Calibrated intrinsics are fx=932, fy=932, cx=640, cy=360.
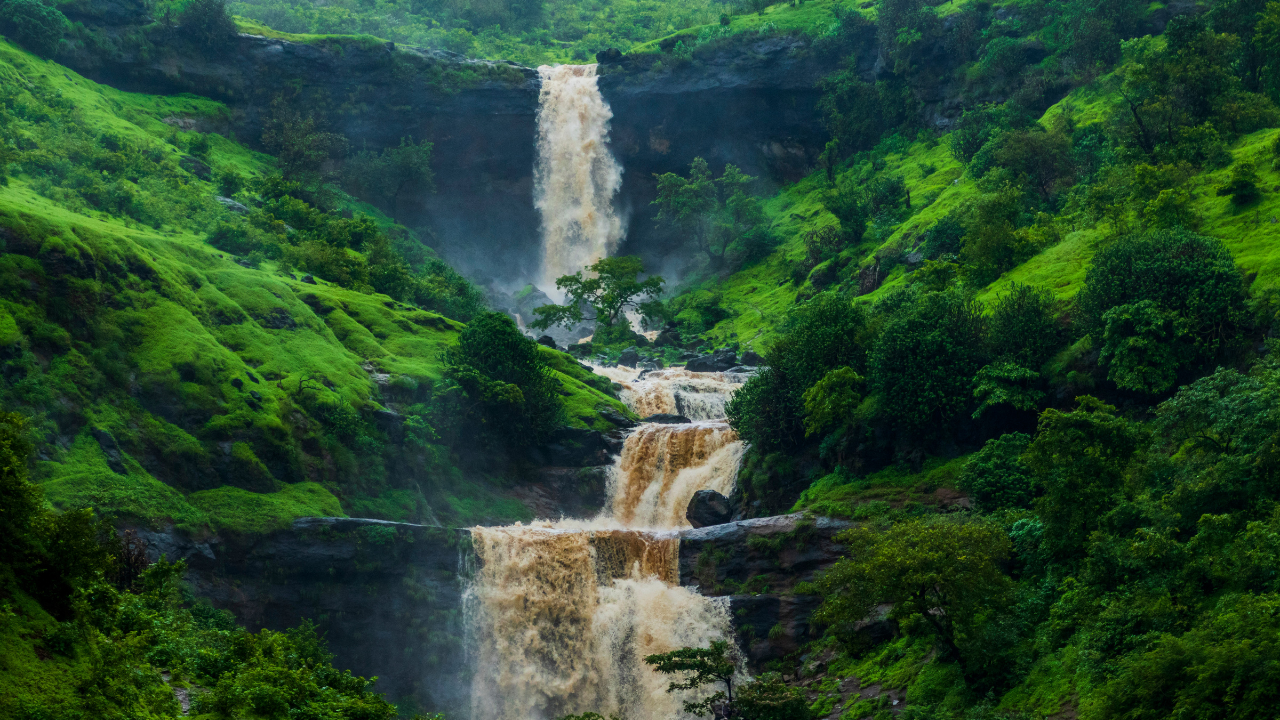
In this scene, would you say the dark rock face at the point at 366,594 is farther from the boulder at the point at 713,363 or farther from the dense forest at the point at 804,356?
the boulder at the point at 713,363

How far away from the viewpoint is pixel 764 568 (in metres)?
36.8

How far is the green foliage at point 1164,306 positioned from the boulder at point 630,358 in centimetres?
3689

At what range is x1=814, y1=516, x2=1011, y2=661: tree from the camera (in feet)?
85.1

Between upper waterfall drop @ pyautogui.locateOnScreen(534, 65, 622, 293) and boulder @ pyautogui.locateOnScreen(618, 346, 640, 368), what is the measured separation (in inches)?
913

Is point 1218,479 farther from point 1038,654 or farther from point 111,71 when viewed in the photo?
point 111,71

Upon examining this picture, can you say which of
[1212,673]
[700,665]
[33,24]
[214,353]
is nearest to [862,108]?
[214,353]

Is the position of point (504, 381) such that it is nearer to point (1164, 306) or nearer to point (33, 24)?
point (1164, 306)

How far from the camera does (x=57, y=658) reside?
1484 cm

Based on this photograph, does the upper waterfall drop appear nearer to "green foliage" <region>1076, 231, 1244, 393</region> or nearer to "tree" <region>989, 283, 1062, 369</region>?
"tree" <region>989, 283, 1062, 369</region>

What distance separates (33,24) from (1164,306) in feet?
256

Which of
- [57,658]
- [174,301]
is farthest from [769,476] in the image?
[57,658]

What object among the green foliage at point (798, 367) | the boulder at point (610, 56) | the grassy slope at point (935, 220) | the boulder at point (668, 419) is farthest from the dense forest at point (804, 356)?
the boulder at point (610, 56)

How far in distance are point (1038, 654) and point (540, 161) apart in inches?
2894

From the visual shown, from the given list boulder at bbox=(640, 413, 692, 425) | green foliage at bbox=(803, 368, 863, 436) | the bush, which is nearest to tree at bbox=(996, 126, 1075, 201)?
green foliage at bbox=(803, 368, 863, 436)
